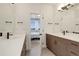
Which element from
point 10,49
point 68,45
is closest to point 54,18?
point 68,45

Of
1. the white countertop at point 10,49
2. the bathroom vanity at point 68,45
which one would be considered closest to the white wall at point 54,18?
the bathroom vanity at point 68,45

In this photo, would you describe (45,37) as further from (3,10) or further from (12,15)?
(3,10)

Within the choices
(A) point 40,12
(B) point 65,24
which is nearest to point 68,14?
(B) point 65,24

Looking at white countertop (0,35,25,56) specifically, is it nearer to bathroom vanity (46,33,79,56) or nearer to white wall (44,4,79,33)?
bathroom vanity (46,33,79,56)

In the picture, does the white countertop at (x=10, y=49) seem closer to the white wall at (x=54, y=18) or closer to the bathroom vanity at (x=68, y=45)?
the bathroom vanity at (x=68, y=45)

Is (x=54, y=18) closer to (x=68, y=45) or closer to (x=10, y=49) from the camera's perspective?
(x=68, y=45)

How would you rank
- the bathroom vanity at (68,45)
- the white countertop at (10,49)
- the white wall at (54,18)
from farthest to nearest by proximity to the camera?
the white wall at (54,18), the bathroom vanity at (68,45), the white countertop at (10,49)

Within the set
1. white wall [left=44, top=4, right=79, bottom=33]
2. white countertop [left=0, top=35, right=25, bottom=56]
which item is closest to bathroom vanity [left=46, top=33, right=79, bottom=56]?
white countertop [left=0, top=35, right=25, bottom=56]

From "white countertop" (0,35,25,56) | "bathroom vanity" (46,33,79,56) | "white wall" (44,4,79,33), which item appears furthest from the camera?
"white wall" (44,4,79,33)

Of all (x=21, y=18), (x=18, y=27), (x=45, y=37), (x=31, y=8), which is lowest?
(x=45, y=37)

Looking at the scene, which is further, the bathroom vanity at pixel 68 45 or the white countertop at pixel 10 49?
the bathroom vanity at pixel 68 45

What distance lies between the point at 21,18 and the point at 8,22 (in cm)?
78

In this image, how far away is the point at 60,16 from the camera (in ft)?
27.9

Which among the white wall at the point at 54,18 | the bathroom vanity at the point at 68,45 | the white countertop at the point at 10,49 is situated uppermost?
the white wall at the point at 54,18
